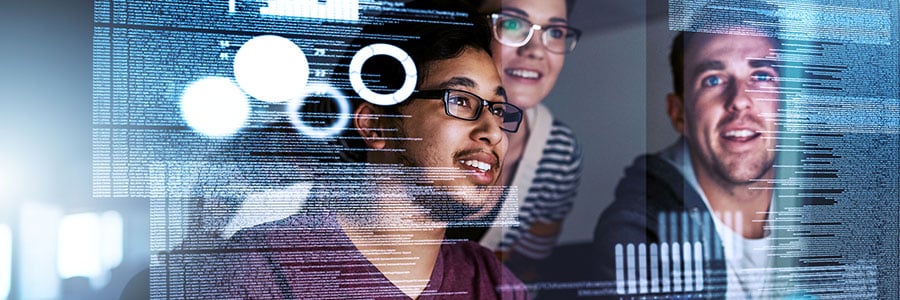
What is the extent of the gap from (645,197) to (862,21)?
0.73m

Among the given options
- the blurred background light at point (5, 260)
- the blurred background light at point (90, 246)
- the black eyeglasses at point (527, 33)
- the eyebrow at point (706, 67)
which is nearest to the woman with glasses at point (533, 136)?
the black eyeglasses at point (527, 33)

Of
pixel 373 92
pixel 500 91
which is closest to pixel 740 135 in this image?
pixel 500 91

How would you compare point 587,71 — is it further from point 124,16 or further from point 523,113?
point 124,16

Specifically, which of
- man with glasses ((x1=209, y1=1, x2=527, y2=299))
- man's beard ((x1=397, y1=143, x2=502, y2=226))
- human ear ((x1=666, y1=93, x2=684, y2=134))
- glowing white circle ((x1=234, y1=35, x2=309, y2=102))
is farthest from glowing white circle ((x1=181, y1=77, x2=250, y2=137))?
human ear ((x1=666, y1=93, x2=684, y2=134))

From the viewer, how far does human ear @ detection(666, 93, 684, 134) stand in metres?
1.81

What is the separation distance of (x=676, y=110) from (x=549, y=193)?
0.36 meters

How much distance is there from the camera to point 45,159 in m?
1.44

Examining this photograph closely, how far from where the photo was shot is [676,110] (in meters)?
1.82

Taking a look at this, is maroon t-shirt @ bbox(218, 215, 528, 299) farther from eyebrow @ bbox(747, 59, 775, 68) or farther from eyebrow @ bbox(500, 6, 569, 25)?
eyebrow @ bbox(747, 59, 775, 68)

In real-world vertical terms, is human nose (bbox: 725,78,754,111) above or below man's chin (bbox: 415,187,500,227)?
above

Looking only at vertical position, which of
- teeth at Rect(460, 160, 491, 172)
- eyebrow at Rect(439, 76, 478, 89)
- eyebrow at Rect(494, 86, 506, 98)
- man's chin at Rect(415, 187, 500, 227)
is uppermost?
eyebrow at Rect(439, 76, 478, 89)

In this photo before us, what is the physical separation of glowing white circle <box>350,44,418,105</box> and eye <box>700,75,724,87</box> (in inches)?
26.3

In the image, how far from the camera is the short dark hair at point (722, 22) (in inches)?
71.8

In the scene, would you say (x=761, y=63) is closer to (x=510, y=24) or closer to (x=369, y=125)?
(x=510, y=24)
